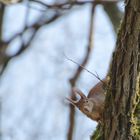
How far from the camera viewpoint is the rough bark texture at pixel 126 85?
2.11 m

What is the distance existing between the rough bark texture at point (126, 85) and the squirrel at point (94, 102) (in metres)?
0.07

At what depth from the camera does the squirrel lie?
2.28 m

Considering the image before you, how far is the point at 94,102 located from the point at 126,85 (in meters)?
0.19

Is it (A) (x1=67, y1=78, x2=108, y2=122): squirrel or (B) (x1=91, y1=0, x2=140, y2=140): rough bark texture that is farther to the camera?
(A) (x1=67, y1=78, x2=108, y2=122): squirrel

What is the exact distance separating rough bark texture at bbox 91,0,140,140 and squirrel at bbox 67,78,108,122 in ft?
0.22

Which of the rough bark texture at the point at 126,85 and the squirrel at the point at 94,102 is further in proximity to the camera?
the squirrel at the point at 94,102

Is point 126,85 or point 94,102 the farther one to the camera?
point 94,102

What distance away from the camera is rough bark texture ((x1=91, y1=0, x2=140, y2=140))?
211 centimetres

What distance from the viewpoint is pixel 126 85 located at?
2.15 metres

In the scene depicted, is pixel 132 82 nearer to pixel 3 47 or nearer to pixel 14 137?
pixel 3 47

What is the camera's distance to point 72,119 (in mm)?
3432

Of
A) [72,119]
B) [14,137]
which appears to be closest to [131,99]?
[72,119]

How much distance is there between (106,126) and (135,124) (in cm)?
11

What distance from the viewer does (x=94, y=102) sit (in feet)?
7.52
